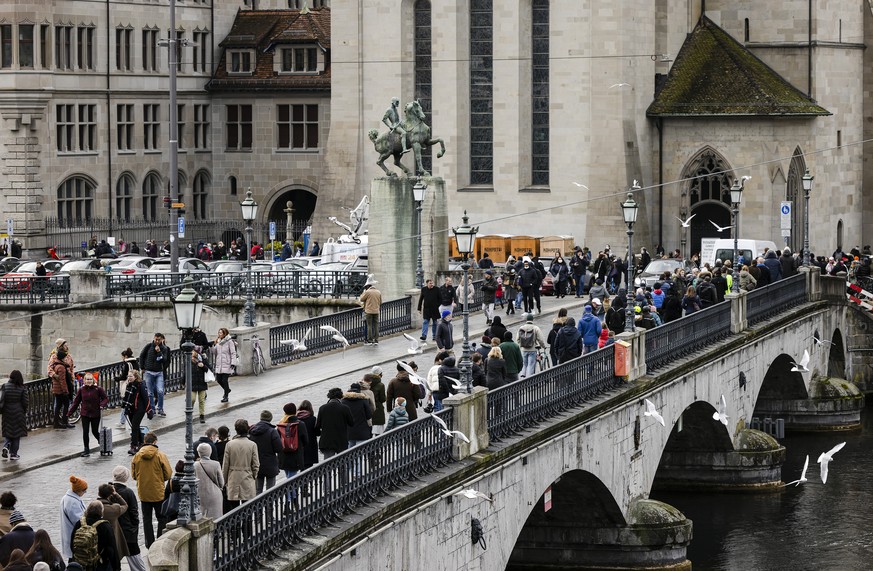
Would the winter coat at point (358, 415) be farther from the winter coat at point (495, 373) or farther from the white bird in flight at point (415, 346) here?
the white bird in flight at point (415, 346)

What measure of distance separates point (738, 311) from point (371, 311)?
852 cm

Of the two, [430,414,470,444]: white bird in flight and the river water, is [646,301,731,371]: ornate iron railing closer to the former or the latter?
the river water

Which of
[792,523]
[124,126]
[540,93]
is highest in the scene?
[540,93]

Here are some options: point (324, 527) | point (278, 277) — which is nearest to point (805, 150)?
point (278, 277)

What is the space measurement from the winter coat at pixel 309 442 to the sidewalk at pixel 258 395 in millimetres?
4044

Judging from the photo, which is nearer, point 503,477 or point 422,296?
point 503,477

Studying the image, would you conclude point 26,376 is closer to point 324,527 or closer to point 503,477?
point 503,477

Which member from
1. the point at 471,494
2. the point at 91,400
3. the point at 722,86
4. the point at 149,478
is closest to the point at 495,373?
the point at 471,494

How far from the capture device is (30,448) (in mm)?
31609

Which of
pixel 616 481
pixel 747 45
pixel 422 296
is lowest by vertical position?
pixel 616 481

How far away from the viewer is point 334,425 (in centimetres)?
2705

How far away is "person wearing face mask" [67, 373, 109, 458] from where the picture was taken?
30312 mm

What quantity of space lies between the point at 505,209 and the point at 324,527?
159 ft

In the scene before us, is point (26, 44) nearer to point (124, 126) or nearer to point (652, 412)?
point (124, 126)
